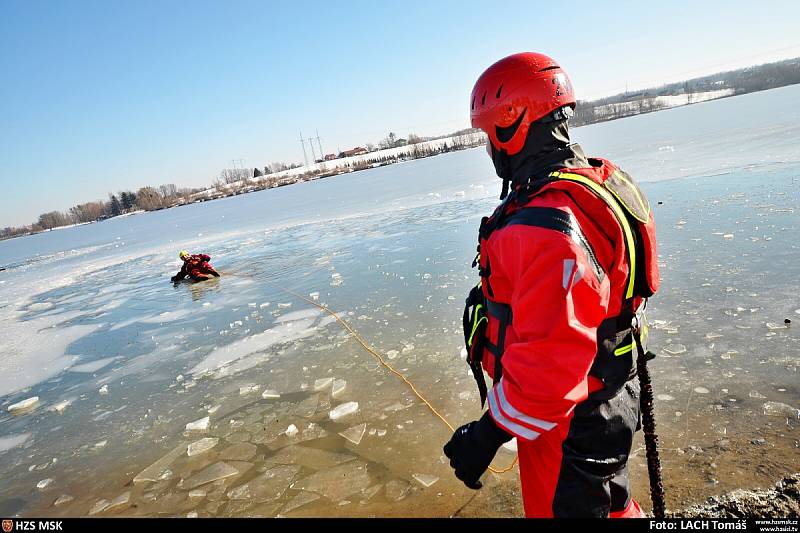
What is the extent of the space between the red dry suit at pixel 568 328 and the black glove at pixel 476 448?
111 millimetres

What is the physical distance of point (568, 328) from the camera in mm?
1279

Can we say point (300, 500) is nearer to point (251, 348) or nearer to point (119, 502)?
point (119, 502)

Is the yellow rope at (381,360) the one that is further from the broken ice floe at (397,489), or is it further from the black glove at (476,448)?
the black glove at (476,448)

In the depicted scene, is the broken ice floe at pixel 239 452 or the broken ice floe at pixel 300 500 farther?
the broken ice floe at pixel 239 452

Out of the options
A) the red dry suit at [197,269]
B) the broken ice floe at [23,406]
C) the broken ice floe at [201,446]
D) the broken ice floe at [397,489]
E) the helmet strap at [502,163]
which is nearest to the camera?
the helmet strap at [502,163]

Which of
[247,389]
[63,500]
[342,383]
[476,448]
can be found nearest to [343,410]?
[342,383]

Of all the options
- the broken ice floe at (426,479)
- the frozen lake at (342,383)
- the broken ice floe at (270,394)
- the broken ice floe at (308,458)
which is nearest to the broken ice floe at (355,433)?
the frozen lake at (342,383)

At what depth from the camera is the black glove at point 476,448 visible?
61.6 inches

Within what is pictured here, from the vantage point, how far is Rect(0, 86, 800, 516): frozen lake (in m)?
3.11

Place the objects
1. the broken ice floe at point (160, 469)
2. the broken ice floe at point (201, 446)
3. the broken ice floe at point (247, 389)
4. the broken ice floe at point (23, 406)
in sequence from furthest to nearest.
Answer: the broken ice floe at point (23, 406), the broken ice floe at point (247, 389), the broken ice floe at point (201, 446), the broken ice floe at point (160, 469)

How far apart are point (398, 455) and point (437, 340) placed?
6.97 feet

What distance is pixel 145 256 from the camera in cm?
1947

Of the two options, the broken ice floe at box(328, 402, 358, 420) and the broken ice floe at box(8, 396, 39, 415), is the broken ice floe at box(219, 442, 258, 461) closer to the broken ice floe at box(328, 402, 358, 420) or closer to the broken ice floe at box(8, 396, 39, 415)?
the broken ice floe at box(328, 402, 358, 420)

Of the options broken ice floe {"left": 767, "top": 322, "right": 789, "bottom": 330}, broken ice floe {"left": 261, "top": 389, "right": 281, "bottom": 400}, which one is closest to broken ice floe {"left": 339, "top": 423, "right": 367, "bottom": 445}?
broken ice floe {"left": 261, "top": 389, "right": 281, "bottom": 400}
